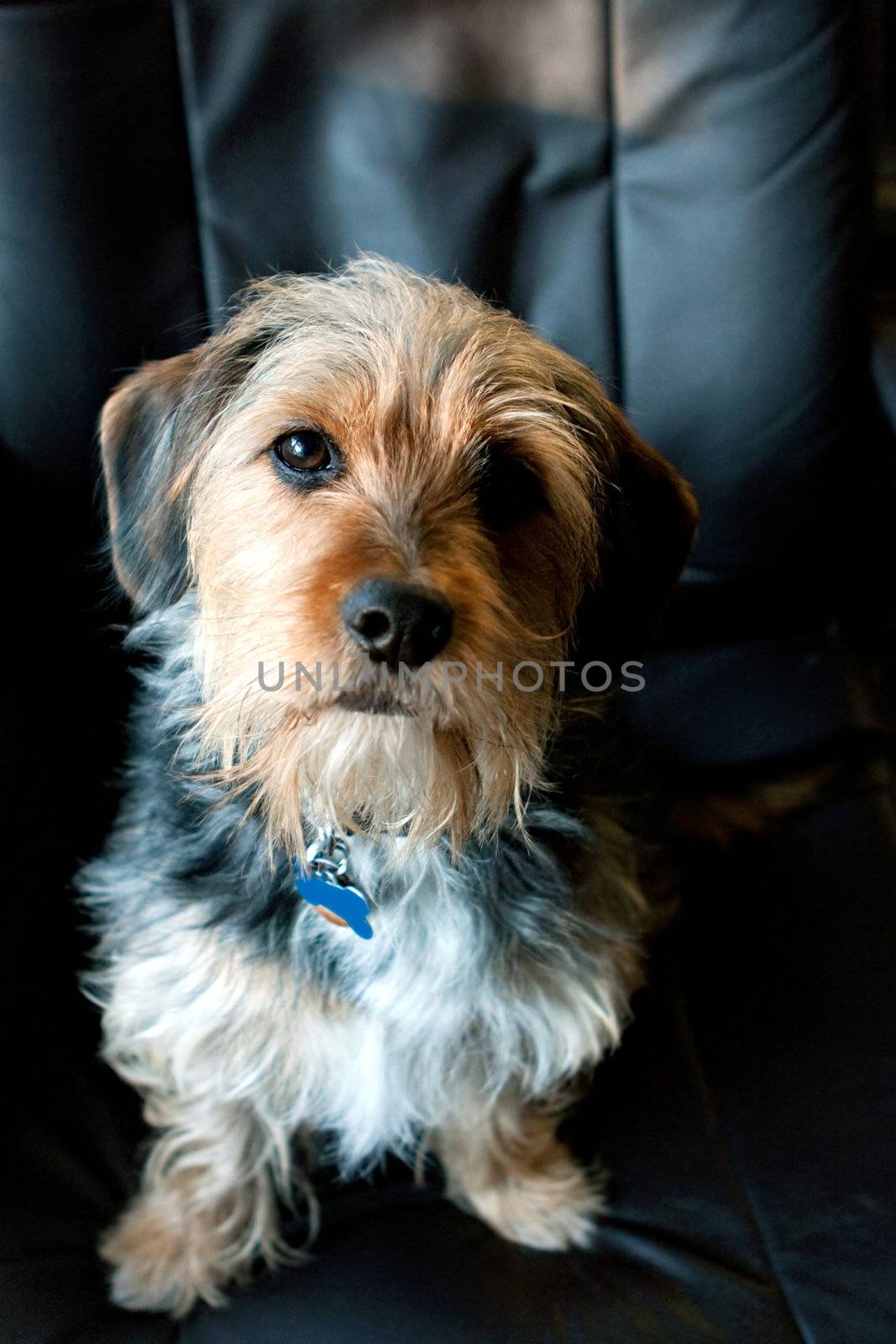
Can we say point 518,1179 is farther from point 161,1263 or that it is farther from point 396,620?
point 396,620

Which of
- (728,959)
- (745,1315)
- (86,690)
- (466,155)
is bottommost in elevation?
(745,1315)

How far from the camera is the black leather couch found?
127cm

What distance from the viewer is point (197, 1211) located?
1.33 metres

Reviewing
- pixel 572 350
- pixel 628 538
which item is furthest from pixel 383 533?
pixel 572 350

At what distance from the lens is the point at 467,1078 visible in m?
1.29

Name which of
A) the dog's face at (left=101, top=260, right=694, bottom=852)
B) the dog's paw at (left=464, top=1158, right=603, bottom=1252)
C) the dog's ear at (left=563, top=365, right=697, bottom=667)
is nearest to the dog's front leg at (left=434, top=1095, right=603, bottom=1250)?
the dog's paw at (left=464, top=1158, right=603, bottom=1252)

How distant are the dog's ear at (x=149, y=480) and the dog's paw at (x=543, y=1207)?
803mm

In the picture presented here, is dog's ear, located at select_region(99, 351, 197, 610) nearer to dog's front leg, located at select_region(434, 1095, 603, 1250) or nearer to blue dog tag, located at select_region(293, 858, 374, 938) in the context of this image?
blue dog tag, located at select_region(293, 858, 374, 938)

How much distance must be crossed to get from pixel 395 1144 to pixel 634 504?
0.80 meters

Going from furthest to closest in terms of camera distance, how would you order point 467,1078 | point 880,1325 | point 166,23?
point 166,23
point 467,1078
point 880,1325

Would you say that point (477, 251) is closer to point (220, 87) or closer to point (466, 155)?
point (466, 155)

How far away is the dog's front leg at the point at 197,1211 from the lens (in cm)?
123

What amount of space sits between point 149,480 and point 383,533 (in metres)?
0.35

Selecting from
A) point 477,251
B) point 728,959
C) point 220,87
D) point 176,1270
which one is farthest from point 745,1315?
point 220,87
